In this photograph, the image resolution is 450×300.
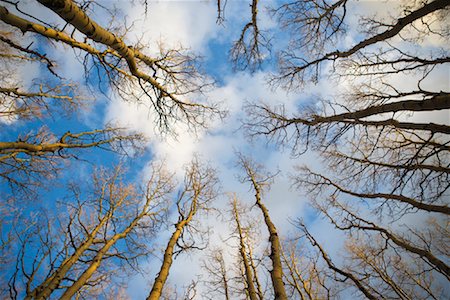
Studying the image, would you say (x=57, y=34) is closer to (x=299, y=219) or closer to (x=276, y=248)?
(x=276, y=248)

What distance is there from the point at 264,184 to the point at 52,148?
6273mm

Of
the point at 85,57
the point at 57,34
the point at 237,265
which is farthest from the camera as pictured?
the point at 237,265

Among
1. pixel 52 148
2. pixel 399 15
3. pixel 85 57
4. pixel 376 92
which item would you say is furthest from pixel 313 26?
pixel 52 148

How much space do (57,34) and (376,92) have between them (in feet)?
22.7

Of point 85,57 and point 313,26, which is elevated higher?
point 313,26

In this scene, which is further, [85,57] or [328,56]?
[328,56]

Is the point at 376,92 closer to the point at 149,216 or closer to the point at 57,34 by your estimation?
the point at 57,34

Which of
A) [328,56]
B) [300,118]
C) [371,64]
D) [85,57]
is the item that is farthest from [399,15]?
[85,57]

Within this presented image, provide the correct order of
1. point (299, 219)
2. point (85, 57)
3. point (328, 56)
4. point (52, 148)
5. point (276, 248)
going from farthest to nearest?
1. point (299, 219)
2. point (328, 56)
3. point (276, 248)
4. point (52, 148)
5. point (85, 57)

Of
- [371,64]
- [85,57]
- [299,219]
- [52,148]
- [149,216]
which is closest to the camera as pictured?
[85,57]

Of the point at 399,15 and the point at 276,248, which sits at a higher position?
the point at 399,15

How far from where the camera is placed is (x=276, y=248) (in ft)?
16.6

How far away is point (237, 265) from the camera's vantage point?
1067cm

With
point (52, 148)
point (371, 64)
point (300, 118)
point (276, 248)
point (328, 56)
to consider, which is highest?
point (371, 64)
